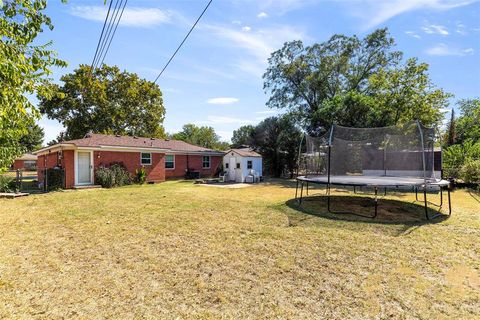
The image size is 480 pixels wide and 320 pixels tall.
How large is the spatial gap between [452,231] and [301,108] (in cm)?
1871

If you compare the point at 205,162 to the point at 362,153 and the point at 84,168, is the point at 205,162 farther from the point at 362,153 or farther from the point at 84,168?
the point at 362,153

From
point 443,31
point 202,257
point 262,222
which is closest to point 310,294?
point 202,257

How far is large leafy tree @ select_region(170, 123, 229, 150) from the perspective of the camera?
1871 inches

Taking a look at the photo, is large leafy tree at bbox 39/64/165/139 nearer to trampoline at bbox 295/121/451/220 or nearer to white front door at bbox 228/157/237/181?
white front door at bbox 228/157/237/181

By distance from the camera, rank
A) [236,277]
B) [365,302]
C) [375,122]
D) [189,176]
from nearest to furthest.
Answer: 1. [365,302]
2. [236,277]
3. [375,122]
4. [189,176]

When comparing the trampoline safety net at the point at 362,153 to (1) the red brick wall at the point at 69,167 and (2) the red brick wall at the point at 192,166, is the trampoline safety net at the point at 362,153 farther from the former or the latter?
(1) the red brick wall at the point at 69,167

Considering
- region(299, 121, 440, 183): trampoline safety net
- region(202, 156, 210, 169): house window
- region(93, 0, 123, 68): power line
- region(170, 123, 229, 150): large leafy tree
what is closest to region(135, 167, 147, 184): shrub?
region(202, 156, 210, 169): house window

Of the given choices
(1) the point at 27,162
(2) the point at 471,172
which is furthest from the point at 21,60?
(1) the point at 27,162

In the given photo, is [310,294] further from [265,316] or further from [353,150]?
[353,150]

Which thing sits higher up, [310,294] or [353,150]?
[353,150]

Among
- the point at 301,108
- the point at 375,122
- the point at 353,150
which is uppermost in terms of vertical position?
the point at 301,108

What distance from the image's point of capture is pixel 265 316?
2689 millimetres

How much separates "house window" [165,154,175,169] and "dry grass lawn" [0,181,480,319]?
11488 mm

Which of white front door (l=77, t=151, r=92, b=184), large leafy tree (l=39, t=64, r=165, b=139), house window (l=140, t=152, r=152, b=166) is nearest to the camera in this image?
white front door (l=77, t=151, r=92, b=184)
